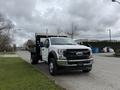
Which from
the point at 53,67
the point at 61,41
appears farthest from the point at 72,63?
the point at 61,41

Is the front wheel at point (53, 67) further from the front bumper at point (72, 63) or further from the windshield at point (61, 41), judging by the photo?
the windshield at point (61, 41)

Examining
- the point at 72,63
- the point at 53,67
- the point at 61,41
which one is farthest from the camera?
the point at 61,41

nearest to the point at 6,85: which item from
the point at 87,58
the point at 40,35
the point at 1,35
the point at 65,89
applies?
the point at 65,89

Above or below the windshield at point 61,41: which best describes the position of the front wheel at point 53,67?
below

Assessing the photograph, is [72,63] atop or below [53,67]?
atop

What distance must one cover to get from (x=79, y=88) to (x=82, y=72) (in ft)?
15.5

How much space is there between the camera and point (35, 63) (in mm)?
20203

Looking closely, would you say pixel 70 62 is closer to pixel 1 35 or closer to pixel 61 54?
pixel 61 54

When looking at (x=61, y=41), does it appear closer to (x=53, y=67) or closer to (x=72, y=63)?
(x=53, y=67)

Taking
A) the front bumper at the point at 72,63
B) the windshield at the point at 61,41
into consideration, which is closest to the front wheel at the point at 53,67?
the front bumper at the point at 72,63

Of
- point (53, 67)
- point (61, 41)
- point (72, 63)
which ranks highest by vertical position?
point (61, 41)

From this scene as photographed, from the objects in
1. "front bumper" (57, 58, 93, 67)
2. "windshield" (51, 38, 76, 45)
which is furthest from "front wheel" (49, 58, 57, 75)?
"windshield" (51, 38, 76, 45)

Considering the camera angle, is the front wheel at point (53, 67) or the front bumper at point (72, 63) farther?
the front wheel at point (53, 67)

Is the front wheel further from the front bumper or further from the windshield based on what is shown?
the windshield
